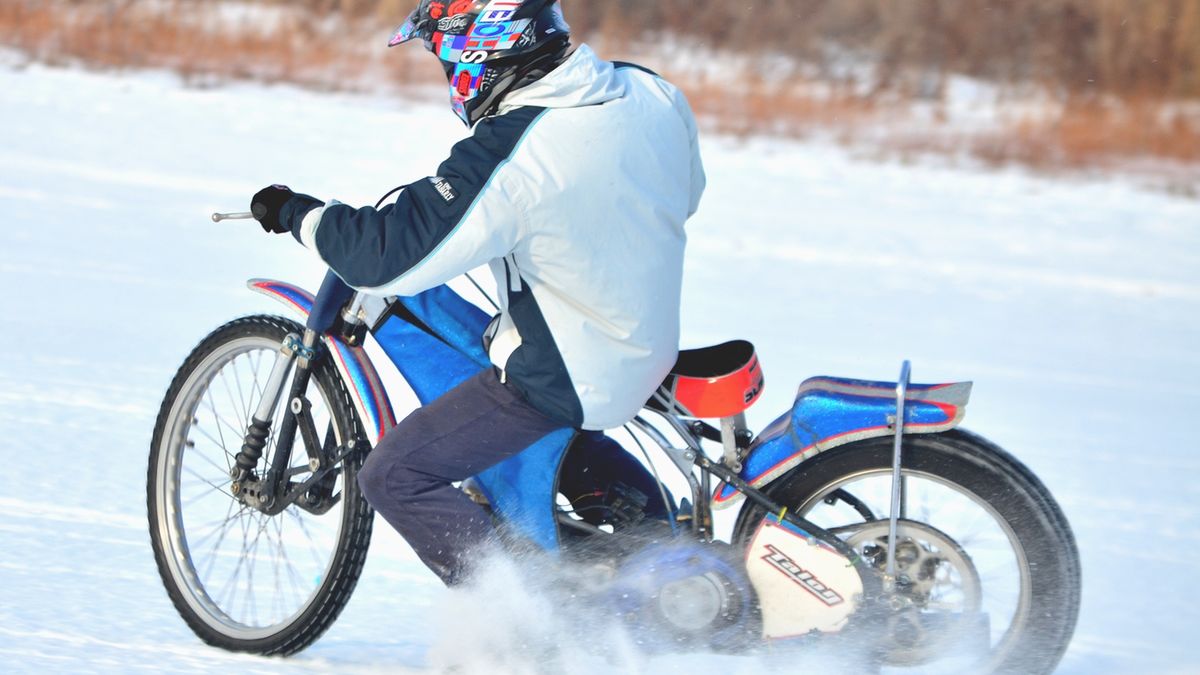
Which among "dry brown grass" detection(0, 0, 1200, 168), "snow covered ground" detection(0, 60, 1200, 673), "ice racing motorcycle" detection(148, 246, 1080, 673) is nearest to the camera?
"ice racing motorcycle" detection(148, 246, 1080, 673)

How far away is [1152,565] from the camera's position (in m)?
4.53

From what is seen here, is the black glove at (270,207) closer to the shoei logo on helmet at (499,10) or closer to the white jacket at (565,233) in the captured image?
the white jacket at (565,233)

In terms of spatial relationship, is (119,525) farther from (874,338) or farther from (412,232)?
(874,338)

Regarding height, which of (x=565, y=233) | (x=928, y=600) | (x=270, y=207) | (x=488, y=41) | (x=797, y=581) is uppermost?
(x=488, y=41)

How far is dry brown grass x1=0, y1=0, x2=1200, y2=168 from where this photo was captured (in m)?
11.7

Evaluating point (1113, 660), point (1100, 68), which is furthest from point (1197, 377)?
point (1100, 68)

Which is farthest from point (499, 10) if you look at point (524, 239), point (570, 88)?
point (524, 239)

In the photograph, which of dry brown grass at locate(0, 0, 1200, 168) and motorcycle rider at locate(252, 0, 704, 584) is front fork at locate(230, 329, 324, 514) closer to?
motorcycle rider at locate(252, 0, 704, 584)

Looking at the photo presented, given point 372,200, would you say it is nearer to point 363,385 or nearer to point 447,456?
point 363,385

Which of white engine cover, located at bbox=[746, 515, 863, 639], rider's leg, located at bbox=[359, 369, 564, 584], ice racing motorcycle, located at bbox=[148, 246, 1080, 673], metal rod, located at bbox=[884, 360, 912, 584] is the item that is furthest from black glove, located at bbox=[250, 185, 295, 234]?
metal rod, located at bbox=[884, 360, 912, 584]

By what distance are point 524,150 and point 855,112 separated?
9.81 m

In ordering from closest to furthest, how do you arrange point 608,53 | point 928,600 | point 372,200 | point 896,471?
point 896,471, point 928,600, point 372,200, point 608,53

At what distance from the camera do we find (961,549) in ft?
10.4

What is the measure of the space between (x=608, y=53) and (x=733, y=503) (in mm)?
10527
